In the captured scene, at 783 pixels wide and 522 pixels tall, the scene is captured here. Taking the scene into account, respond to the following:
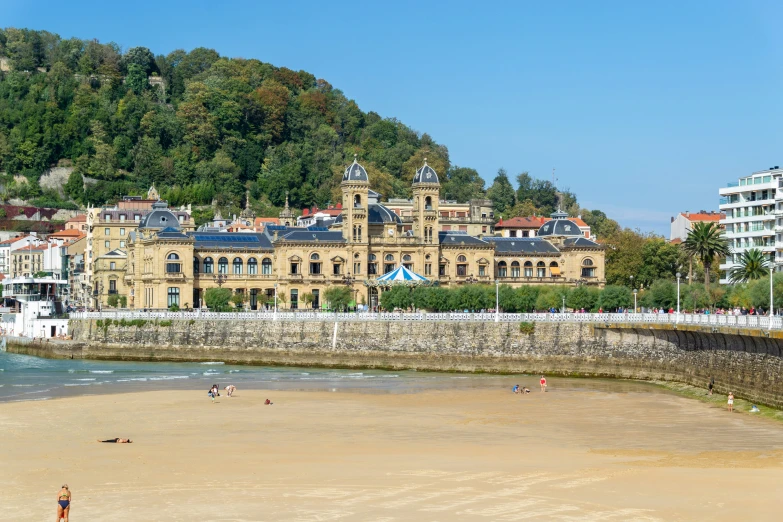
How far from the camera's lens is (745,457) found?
40.2 m

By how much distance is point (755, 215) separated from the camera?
348 ft

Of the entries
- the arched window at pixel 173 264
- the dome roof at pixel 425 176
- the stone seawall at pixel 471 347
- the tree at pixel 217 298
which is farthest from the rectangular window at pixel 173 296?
the dome roof at pixel 425 176

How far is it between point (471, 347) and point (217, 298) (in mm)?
39321

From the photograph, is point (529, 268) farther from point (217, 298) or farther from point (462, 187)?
point (462, 187)

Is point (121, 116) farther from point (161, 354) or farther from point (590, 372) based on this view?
point (590, 372)

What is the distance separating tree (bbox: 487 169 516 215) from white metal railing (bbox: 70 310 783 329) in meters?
98.1

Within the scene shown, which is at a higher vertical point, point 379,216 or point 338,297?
point 379,216

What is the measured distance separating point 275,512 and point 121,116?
17238cm

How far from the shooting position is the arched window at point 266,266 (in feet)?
390

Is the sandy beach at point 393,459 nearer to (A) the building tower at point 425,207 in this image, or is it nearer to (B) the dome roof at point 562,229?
(A) the building tower at point 425,207

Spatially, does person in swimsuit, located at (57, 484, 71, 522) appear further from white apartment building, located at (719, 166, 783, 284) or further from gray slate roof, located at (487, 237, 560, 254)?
gray slate roof, located at (487, 237, 560, 254)

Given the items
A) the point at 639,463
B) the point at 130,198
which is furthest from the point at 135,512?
the point at 130,198

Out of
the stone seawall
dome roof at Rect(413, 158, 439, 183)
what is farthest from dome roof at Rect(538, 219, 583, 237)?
the stone seawall

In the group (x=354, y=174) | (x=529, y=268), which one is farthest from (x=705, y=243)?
(x=354, y=174)
